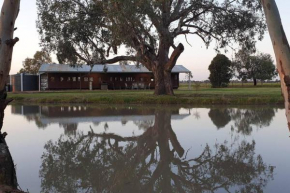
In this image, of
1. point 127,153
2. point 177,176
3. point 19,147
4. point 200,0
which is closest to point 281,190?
point 177,176

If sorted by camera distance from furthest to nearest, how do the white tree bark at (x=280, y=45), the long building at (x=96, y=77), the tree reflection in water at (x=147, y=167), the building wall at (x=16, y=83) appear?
the long building at (x=96, y=77)
the building wall at (x=16, y=83)
the tree reflection in water at (x=147, y=167)
the white tree bark at (x=280, y=45)

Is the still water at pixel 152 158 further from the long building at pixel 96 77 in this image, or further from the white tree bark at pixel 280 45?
the long building at pixel 96 77

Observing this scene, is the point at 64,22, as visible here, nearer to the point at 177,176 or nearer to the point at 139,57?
the point at 139,57

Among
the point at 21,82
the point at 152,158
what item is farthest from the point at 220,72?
the point at 152,158

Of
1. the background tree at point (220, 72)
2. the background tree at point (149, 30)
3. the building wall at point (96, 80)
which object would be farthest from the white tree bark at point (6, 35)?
the background tree at point (220, 72)

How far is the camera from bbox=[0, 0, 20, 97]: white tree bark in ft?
15.8

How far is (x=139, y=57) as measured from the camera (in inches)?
814

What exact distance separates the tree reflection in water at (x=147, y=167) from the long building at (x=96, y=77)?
1132 inches

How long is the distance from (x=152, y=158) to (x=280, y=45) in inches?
133

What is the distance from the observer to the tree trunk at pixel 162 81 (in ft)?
76.0

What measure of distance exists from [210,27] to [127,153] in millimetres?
16865

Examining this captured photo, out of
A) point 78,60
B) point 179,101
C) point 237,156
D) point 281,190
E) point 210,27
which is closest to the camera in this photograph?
point 281,190

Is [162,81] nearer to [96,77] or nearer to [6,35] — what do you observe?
[96,77]

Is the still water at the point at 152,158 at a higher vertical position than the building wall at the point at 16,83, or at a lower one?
lower
